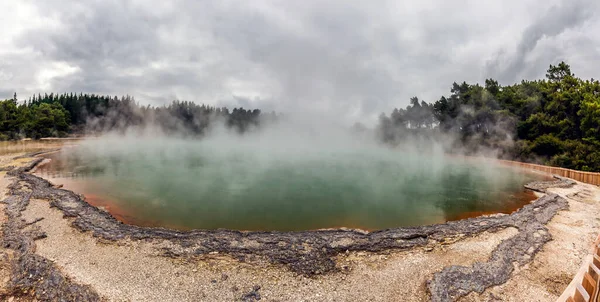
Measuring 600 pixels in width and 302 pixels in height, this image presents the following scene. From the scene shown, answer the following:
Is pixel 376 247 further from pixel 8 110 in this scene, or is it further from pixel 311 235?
pixel 8 110

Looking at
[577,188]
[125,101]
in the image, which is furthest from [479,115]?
[125,101]

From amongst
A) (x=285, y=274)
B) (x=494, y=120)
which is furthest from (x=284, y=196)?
(x=494, y=120)

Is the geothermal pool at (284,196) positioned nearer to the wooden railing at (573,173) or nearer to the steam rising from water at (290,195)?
the steam rising from water at (290,195)

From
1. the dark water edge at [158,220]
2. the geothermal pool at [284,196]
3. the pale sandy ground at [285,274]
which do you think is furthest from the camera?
the geothermal pool at [284,196]

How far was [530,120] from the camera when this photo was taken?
2717 centimetres

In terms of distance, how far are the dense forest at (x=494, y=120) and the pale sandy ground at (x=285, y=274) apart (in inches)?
777

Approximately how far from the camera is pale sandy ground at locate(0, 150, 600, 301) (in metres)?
5.59

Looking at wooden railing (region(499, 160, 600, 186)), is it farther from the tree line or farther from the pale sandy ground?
the tree line

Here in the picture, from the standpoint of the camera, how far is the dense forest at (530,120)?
840 inches

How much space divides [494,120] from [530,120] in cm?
475

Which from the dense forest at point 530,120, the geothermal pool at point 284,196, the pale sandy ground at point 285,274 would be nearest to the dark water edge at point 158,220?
the geothermal pool at point 284,196

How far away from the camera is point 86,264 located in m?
6.41

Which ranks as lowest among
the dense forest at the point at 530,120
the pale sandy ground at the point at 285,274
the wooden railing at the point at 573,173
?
the pale sandy ground at the point at 285,274

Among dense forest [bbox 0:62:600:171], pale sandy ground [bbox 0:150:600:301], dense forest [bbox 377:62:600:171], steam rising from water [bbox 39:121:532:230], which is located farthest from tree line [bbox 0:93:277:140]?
dense forest [bbox 377:62:600:171]
